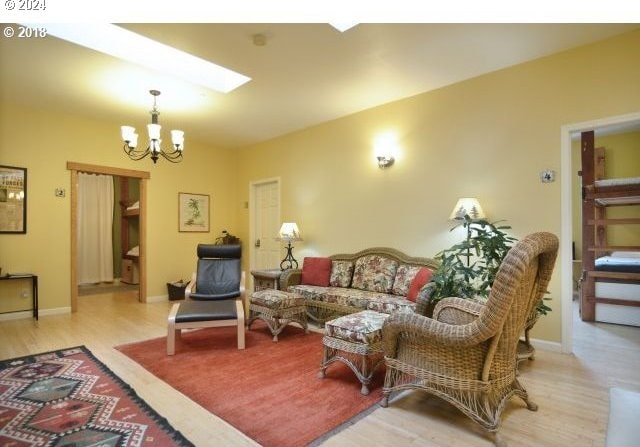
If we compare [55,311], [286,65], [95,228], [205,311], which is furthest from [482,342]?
[95,228]

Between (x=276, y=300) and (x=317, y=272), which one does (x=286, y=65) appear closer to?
(x=276, y=300)

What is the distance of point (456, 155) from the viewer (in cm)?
376

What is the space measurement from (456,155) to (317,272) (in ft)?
7.32

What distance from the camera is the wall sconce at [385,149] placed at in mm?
4312

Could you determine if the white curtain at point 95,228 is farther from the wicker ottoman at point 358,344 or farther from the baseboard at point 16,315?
the wicker ottoman at point 358,344

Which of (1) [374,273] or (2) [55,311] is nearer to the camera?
(1) [374,273]

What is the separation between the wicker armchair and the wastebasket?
4.42m

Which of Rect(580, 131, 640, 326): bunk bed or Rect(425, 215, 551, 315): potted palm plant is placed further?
Rect(580, 131, 640, 326): bunk bed

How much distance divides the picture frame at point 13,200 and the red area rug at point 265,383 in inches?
104

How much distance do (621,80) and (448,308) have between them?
2558mm

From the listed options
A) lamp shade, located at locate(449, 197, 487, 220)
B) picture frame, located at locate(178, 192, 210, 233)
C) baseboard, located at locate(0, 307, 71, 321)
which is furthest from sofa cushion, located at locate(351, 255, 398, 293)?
baseboard, located at locate(0, 307, 71, 321)

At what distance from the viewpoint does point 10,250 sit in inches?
171

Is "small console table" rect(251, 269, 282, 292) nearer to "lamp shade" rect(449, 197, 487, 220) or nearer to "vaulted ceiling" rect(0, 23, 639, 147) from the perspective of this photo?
"vaulted ceiling" rect(0, 23, 639, 147)

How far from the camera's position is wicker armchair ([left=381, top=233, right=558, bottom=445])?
1657 millimetres
